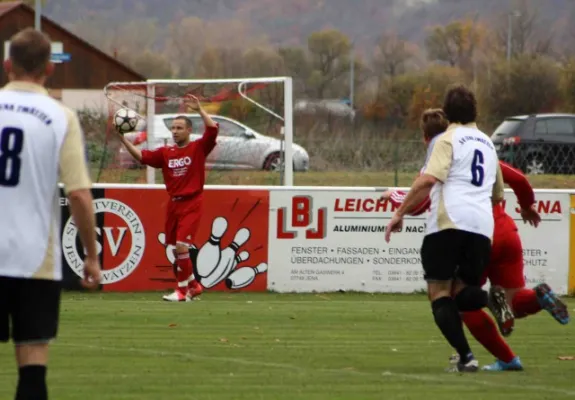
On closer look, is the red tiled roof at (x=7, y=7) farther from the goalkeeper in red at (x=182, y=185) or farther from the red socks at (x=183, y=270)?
the red socks at (x=183, y=270)

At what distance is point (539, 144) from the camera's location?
2905cm

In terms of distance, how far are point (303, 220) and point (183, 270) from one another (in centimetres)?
210

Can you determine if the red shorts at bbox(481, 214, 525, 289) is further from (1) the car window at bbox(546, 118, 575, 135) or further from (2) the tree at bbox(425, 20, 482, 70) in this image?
(2) the tree at bbox(425, 20, 482, 70)

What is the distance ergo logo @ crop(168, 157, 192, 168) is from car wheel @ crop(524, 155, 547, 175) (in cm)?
1373

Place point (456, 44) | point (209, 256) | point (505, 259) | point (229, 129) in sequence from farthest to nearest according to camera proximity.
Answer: point (456, 44) < point (229, 129) < point (209, 256) < point (505, 259)

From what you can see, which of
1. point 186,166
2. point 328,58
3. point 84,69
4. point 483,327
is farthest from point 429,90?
point 483,327

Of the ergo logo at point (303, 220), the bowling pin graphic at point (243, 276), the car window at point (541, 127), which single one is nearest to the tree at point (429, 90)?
the car window at point (541, 127)

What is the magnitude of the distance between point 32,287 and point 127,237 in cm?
1016

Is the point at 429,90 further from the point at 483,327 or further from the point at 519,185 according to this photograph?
the point at 483,327

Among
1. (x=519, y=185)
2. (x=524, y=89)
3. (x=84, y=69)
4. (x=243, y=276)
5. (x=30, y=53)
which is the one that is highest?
(x=84, y=69)

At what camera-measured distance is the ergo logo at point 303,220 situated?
16625 mm

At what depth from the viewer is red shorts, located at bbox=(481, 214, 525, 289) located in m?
9.83

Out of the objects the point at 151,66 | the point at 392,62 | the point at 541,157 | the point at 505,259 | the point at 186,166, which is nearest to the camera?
the point at 505,259

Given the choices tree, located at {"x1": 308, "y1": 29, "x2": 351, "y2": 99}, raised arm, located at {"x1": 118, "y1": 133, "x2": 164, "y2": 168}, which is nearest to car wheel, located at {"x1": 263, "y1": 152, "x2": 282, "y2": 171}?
raised arm, located at {"x1": 118, "y1": 133, "x2": 164, "y2": 168}
